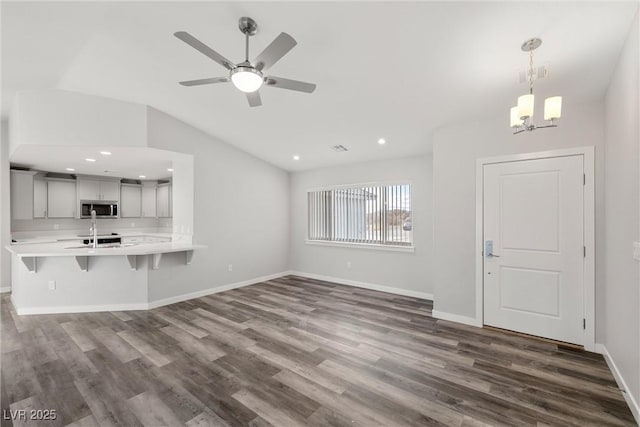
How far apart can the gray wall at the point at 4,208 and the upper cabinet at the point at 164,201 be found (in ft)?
9.25

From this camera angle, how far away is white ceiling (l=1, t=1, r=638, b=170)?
6.83 feet

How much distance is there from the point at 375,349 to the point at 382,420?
1.03m

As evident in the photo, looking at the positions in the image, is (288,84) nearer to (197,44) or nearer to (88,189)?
(197,44)

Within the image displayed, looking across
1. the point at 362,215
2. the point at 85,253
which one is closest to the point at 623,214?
the point at 362,215

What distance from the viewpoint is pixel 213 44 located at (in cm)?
260

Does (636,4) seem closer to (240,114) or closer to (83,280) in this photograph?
(240,114)

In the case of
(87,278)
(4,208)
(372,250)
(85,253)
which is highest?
(4,208)

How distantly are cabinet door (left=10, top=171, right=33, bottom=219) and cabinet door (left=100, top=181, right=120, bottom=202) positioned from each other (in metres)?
1.29

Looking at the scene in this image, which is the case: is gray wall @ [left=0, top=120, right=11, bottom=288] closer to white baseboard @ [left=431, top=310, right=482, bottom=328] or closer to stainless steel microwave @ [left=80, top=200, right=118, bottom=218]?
stainless steel microwave @ [left=80, top=200, right=118, bottom=218]

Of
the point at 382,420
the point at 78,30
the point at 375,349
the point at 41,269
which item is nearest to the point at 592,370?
the point at 375,349

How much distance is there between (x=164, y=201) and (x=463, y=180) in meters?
7.18

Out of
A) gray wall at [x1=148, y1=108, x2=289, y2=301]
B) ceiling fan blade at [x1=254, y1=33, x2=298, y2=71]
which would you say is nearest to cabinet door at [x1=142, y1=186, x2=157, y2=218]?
gray wall at [x1=148, y1=108, x2=289, y2=301]

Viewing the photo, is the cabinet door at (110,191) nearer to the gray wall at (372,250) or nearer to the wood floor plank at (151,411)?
the gray wall at (372,250)

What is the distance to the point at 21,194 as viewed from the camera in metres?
5.27
